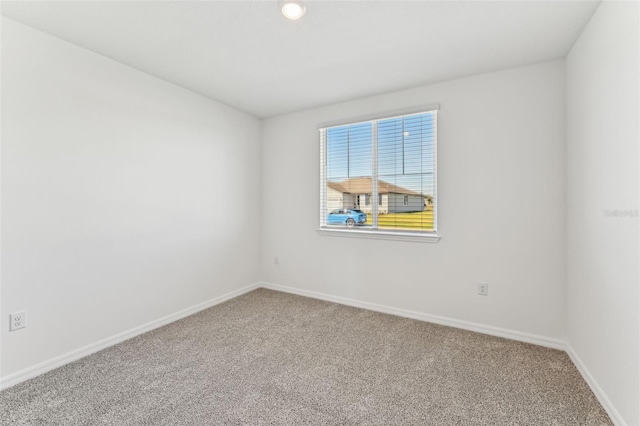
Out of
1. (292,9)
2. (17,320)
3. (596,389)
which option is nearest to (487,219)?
(596,389)

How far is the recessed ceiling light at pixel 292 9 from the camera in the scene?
5.73 ft

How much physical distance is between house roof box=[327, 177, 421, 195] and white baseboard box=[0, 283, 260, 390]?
2019 mm

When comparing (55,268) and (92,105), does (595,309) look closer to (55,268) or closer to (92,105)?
(55,268)

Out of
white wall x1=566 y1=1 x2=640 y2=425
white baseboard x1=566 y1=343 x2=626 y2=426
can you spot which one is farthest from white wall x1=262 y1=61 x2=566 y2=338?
white baseboard x1=566 y1=343 x2=626 y2=426

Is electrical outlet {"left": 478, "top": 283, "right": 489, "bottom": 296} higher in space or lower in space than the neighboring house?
lower

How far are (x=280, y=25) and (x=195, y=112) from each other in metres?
1.66

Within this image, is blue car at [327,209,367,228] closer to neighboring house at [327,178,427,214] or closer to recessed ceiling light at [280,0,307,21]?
neighboring house at [327,178,427,214]

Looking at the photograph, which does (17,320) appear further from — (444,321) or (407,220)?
→ (444,321)

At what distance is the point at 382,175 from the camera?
10.9 ft

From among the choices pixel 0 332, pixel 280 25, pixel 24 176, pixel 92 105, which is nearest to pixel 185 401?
pixel 0 332

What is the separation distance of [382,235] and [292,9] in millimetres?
2293

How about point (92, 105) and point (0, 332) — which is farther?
point (92, 105)

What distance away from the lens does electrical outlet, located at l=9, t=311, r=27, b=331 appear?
6.38ft

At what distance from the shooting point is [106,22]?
1983 millimetres
